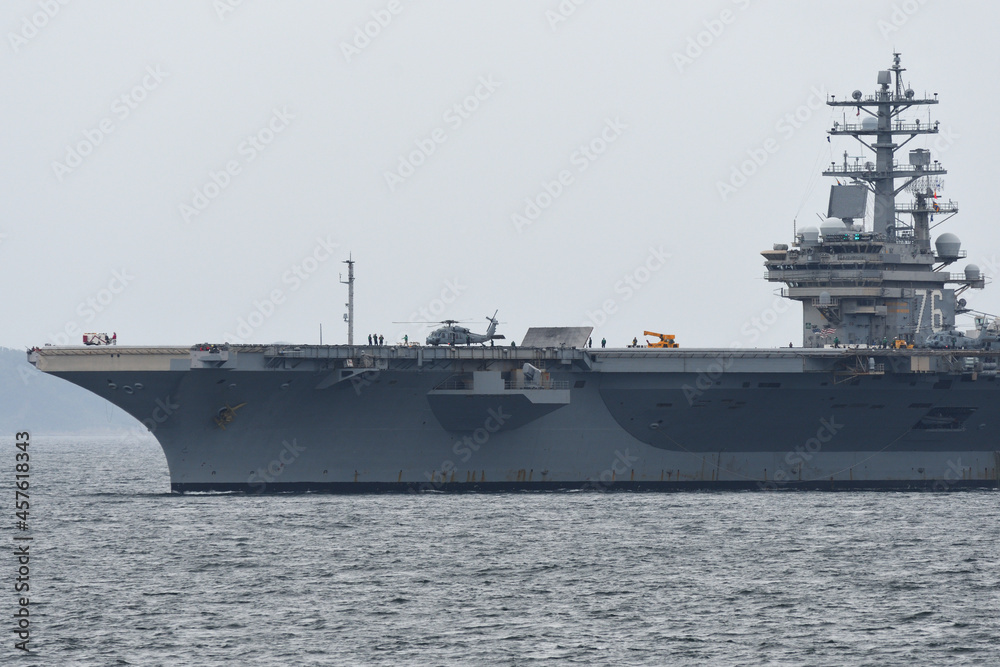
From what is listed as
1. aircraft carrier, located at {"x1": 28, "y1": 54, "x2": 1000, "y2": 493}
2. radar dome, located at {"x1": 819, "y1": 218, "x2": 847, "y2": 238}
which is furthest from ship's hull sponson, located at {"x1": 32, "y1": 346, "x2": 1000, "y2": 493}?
radar dome, located at {"x1": 819, "y1": 218, "x2": 847, "y2": 238}

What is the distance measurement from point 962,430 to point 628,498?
28.0 feet

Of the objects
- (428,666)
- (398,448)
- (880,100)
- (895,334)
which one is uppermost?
(880,100)

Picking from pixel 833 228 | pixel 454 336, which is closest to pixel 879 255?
pixel 833 228

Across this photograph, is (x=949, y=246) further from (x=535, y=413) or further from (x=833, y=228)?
(x=535, y=413)

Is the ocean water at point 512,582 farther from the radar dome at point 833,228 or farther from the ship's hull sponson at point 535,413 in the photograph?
the radar dome at point 833,228

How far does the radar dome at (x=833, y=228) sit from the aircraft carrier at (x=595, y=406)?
0.04 meters

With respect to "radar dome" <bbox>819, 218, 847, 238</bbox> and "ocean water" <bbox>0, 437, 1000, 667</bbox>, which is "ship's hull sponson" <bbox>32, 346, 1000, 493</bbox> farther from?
"radar dome" <bbox>819, 218, 847, 238</bbox>

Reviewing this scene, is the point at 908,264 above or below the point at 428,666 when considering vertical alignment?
above

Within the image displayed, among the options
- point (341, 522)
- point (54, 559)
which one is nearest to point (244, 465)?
point (341, 522)

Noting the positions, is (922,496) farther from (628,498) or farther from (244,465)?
(244,465)

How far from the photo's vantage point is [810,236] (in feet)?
117

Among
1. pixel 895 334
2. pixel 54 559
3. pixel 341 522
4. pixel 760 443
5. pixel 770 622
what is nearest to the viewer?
pixel 770 622

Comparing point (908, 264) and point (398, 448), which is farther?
point (908, 264)

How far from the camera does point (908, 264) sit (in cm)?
3566
